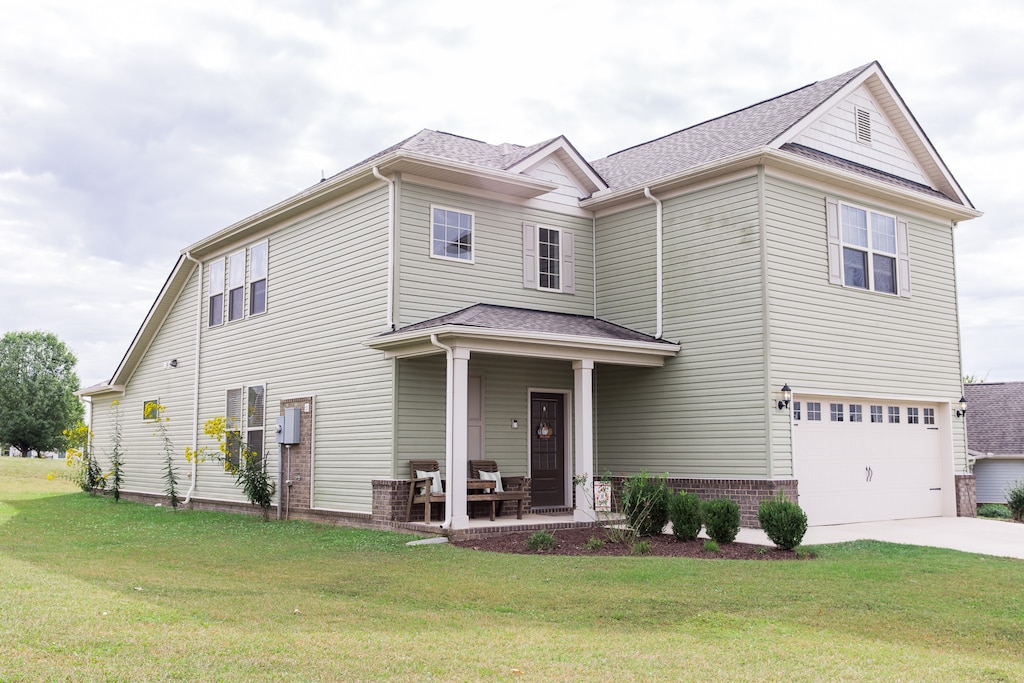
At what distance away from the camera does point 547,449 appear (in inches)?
635

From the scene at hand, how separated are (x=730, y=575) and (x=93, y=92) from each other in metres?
13.7

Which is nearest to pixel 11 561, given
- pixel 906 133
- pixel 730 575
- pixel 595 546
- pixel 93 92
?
pixel 595 546

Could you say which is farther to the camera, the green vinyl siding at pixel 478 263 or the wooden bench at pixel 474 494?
the green vinyl siding at pixel 478 263

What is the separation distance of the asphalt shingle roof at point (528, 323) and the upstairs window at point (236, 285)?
238 inches

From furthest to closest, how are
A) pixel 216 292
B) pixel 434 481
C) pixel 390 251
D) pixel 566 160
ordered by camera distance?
pixel 216 292, pixel 566 160, pixel 390 251, pixel 434 481

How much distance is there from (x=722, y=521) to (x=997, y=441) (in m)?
18.4

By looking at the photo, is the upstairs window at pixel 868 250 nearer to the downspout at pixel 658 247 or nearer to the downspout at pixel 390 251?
the downspout at pixel 658 247

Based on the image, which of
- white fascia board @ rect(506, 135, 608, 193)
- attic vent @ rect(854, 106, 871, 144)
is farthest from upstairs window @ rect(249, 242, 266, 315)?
attic vent @ rect(854, 106, 871, 144)

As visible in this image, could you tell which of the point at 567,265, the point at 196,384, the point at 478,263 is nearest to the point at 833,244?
the point at 567,265

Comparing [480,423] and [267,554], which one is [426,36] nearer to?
[480,423]

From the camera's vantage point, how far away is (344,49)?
13.2 meters

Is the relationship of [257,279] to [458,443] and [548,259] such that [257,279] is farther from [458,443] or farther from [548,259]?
[458,443]

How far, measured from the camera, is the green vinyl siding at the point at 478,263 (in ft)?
48.0

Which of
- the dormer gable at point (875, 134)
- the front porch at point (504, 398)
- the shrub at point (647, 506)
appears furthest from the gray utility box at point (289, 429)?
the dormer gable at point (875, 134)
